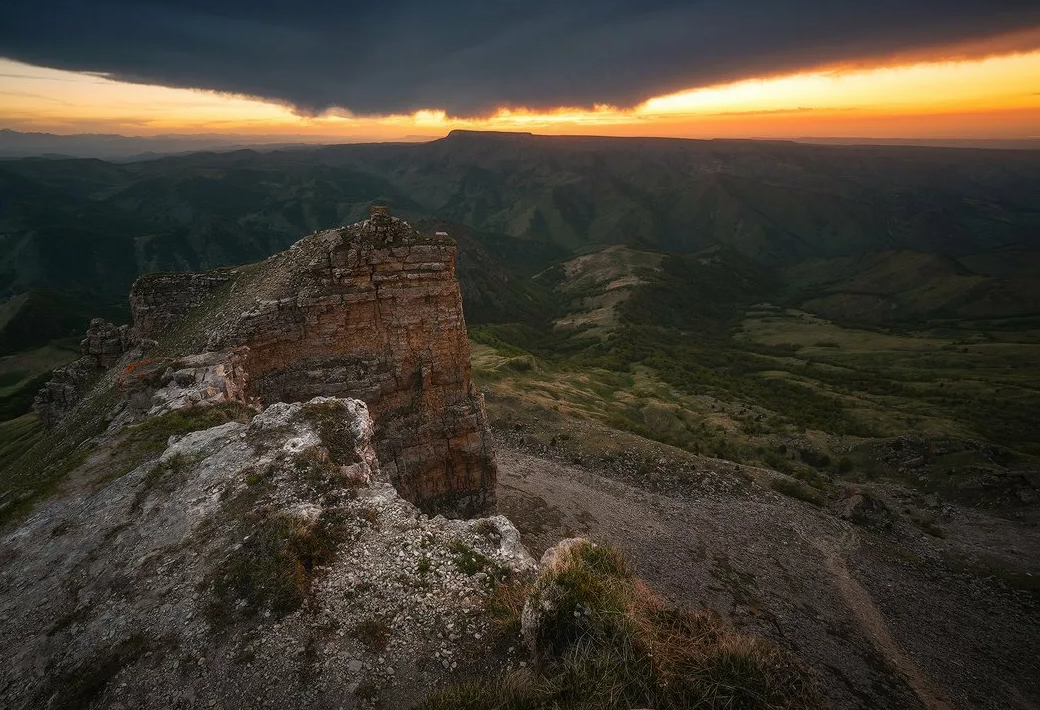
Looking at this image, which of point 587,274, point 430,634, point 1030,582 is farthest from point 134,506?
point 587,274

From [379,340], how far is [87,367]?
19.4m

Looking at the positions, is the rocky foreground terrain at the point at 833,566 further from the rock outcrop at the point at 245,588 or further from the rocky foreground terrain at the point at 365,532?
the rock outcrop at the point at 245,588

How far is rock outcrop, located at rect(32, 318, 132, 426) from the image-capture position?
25.5 meters

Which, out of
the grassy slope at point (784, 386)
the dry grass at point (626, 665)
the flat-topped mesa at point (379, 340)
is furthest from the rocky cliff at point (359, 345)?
the grassy slope at point (784, 386)

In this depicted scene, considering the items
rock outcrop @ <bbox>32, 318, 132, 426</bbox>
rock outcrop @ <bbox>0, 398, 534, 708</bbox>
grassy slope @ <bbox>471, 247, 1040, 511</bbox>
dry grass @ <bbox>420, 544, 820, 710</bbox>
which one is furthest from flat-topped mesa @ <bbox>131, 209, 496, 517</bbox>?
grassy slope @ <bbox>471, 247, 1040, 511</bbox>

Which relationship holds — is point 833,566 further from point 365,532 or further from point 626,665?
point 365,532

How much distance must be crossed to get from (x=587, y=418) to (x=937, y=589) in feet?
87.6

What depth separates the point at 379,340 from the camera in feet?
67.8

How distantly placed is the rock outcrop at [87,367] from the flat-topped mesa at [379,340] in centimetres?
721

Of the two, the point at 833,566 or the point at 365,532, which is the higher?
the point at 365,532

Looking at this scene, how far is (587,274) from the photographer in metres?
181

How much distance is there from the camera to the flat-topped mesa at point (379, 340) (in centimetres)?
1938

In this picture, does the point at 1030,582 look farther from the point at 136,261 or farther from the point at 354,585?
the point at 136,261

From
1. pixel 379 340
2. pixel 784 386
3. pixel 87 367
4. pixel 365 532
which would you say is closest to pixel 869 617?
pixel 365 532
